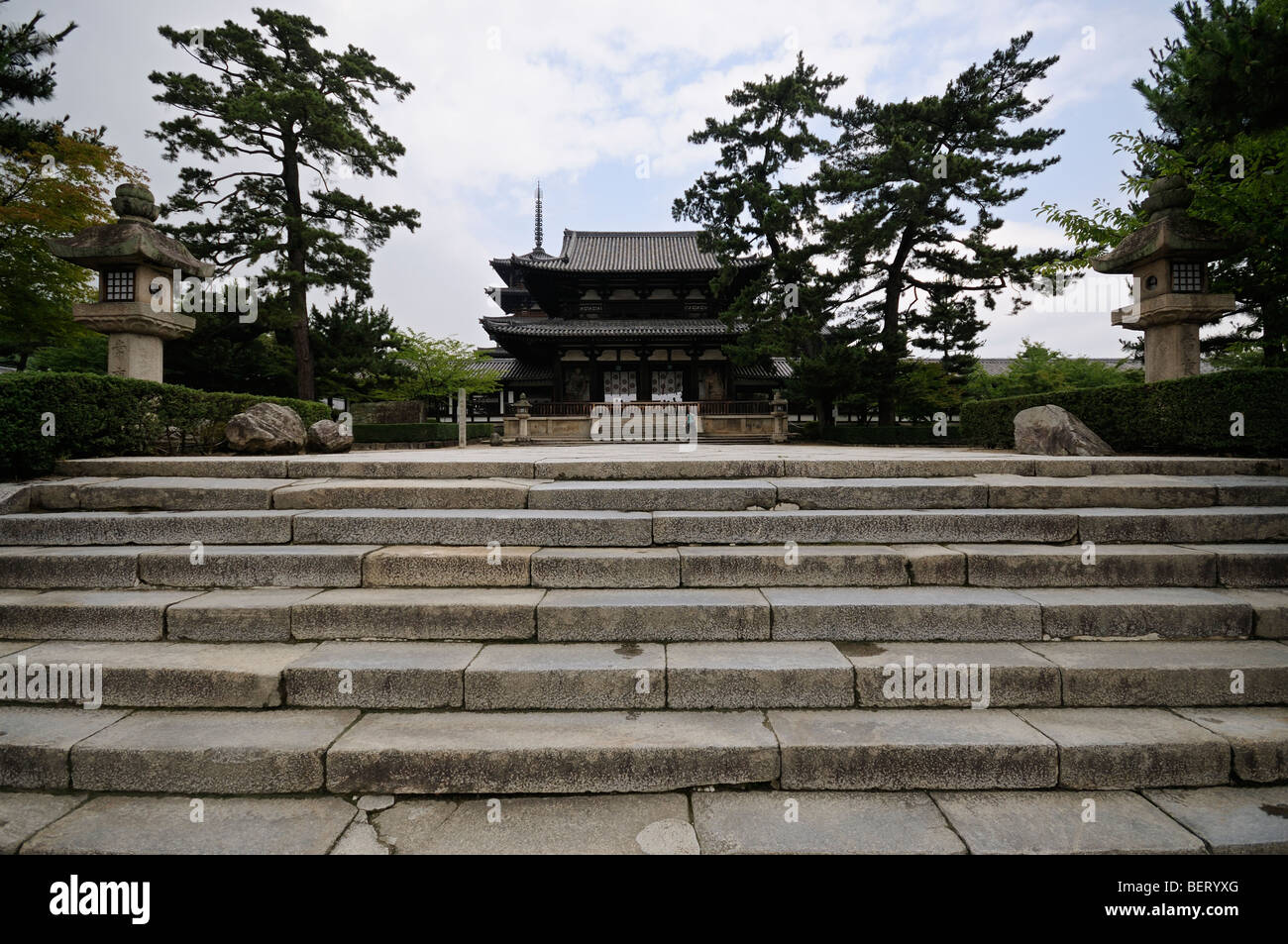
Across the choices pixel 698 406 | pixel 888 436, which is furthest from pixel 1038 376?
pixel 698 406

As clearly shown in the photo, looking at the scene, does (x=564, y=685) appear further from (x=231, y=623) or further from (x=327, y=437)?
(x=327, y=437)

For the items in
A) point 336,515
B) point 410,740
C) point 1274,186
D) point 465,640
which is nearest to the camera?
point 410,740

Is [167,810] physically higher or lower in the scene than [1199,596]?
lower

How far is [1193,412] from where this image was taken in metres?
5.64

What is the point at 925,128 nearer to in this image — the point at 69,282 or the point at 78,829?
the point at 78,829

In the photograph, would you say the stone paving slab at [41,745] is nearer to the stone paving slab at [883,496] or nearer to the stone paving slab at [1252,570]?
the stone paving slab at [883,496]

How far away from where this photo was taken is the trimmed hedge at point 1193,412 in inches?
206

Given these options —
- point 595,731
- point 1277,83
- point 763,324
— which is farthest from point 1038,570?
point 763,324

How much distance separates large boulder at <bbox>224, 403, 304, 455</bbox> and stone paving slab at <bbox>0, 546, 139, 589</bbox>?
3.54m

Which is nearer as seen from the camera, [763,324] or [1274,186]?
[1274,186]

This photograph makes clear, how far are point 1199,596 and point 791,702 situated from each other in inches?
103

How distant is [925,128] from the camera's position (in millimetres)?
16297

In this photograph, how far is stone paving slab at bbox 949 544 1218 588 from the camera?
10.4 ft

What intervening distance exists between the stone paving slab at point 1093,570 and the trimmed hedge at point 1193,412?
3.63 meters
